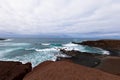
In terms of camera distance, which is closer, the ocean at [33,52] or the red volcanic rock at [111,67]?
the red volcanic rock at [111,67]

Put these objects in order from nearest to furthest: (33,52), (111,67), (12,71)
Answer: (12,71) → (111,67) → (33,52)

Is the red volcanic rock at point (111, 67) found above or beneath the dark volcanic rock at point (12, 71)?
beneath

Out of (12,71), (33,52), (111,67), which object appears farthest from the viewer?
(33,52)

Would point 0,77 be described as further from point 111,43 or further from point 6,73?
point 111,43

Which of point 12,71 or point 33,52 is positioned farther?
point 33,52

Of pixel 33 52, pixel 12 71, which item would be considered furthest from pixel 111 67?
pixel 33 52

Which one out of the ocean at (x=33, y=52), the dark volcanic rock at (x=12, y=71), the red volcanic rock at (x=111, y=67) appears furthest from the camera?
the ocean at (x=33, y=52)

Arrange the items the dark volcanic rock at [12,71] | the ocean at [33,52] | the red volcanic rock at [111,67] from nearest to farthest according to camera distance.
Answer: the dark volcanic rock at [12,71]
the red volcanic rock at [111,67]
the ocean at [33,52]

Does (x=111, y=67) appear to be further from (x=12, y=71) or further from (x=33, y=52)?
(x=33, y=52)

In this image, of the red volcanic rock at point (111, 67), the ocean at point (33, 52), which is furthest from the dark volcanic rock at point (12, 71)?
the red volcanic rock at point (111, 67)

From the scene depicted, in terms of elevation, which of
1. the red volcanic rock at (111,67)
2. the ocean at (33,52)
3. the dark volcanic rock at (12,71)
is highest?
the dark volcanic rock at (12,71)

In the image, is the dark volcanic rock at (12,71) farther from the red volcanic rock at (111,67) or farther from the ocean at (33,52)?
the red volcanic rock at (111,67)

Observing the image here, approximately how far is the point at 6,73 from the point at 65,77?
2893mm

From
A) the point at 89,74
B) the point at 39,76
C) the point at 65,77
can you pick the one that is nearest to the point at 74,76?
the point at 65,77
